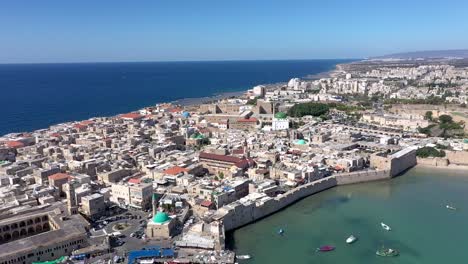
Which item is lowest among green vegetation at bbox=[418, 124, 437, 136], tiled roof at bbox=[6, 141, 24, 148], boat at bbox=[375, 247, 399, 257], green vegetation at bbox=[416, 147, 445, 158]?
boat at bbox=[375, 247, 399, 257]

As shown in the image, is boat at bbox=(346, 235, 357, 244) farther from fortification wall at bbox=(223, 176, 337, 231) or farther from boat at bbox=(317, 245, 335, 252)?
fortification wall at bbox=(223, 176, 337, 231)

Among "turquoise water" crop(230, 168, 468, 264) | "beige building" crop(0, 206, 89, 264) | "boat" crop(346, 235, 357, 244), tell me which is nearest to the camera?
"beige building" crop(0, 206, 89, 264)

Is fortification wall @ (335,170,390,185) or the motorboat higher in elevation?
fortification wall @ (335,170,390,185)

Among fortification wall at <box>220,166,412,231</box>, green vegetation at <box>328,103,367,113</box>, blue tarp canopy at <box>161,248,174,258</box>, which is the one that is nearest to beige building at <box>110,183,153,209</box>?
fortification wall at <box>220,166,412,231</box>

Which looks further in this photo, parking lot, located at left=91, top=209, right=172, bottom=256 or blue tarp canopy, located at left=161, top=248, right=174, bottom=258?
parking lot, located at left=91, top=209, right=172, bottom=256

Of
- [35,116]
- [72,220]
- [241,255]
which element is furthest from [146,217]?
[35,116]

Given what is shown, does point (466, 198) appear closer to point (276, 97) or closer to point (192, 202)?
point (192, 202)

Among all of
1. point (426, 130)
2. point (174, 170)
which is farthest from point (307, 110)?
point (174, 170)

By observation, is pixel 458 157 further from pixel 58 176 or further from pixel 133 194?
pixel 58 176
